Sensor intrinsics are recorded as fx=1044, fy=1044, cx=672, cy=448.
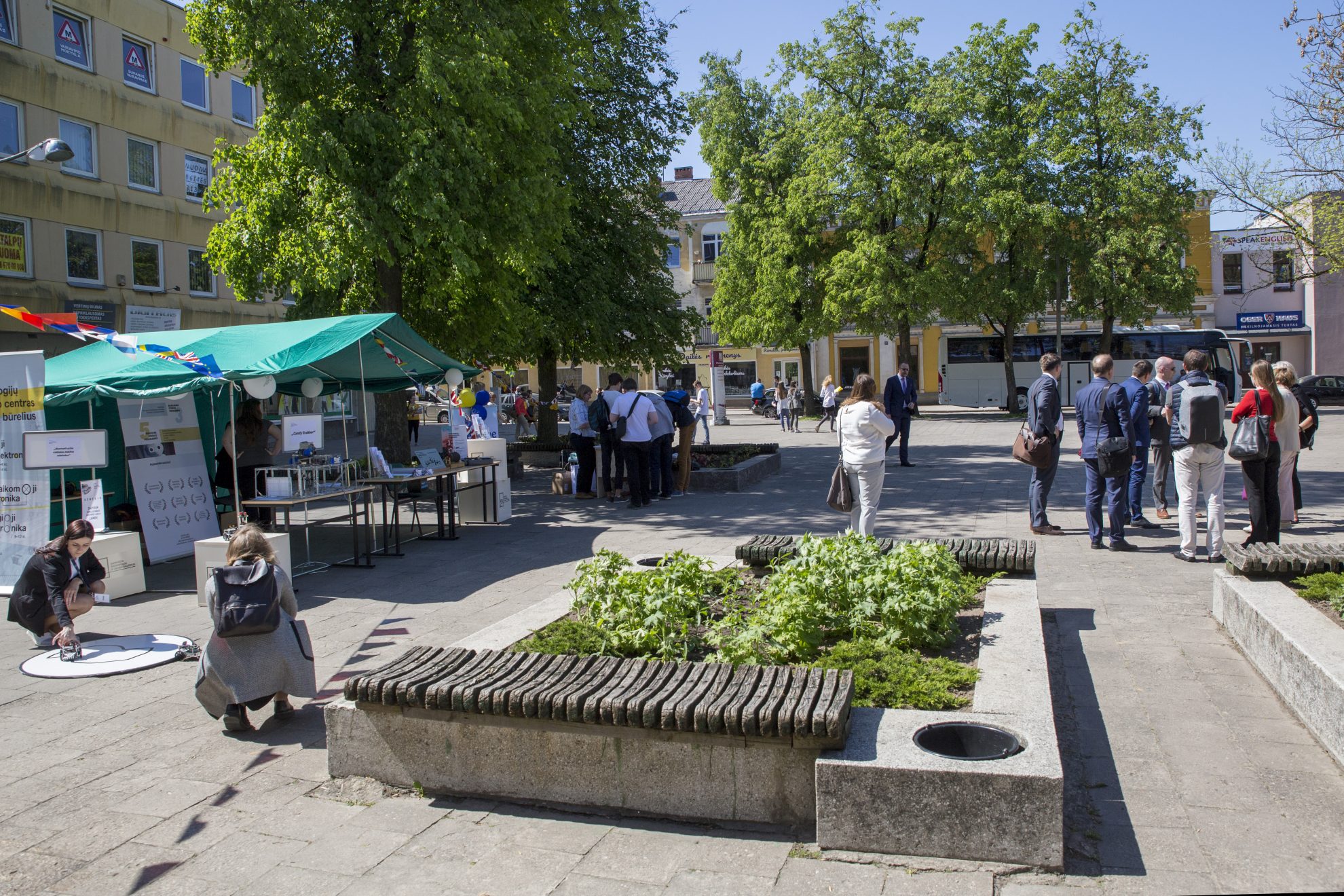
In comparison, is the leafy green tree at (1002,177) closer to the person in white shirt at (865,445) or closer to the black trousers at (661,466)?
the black trousers at (661,466)

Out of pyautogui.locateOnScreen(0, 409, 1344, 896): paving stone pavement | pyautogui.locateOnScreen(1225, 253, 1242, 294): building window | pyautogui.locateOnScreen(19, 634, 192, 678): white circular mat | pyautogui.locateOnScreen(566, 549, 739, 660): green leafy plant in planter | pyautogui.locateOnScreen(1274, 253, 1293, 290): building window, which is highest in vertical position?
pyautogui.locateOnScreen(1225, 253, 1242, 294): building window

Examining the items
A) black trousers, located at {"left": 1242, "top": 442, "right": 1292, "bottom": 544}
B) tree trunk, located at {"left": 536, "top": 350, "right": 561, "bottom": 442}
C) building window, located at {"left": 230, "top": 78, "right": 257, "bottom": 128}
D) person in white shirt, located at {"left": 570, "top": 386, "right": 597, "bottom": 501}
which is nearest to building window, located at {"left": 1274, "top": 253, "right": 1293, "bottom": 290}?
tree trunk, located at {"left": 536, "top": 350, "right": 561, "bottom": 442}

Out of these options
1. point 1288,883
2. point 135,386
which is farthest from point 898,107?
point 1288,883

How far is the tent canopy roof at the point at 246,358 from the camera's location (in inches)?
378

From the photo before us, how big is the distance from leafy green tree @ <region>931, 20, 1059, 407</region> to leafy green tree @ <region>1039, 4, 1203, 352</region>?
2.77ft

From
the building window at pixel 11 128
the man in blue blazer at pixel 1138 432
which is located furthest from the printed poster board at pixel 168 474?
the building window at pixel 11 128

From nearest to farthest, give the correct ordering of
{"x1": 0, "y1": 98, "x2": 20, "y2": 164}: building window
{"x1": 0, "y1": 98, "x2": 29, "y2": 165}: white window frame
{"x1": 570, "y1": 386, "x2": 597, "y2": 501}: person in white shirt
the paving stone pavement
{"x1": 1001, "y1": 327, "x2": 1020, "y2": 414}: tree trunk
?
the paving stone pavement < {"x1": 570, "y1": 386, "x2": 597, "y2": 501}: person in white shirt < {"x1": 0, "y1": 98, "x2": 20, "y2": 164}: building window < {"x1": 0, "y1": 98, "x2": 29, "y2": 165}: white window frame < {"x1": 1001, "y1": 327, "x2": 1020, "y2": 414}: tree trunk

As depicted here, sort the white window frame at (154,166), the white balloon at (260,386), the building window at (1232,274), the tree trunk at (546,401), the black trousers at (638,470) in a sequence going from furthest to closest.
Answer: the building window at (1232,274)
the white window frame at (154,166)
the tree trunk at (546,401)
the black trousers at (638,470)
the white balloon at (260,386)

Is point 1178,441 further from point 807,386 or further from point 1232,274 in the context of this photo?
point 1232,274

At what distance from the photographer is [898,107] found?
33906mm

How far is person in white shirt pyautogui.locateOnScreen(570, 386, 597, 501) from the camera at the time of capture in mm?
15297

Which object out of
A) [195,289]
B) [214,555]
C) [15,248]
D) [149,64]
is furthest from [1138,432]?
[149,64]

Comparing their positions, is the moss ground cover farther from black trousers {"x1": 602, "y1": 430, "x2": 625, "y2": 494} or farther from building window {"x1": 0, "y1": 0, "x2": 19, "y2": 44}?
building window {"x1": 0, "y1": 0, "x2": 19, "y2": 44}

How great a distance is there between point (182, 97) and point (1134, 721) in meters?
29.6
